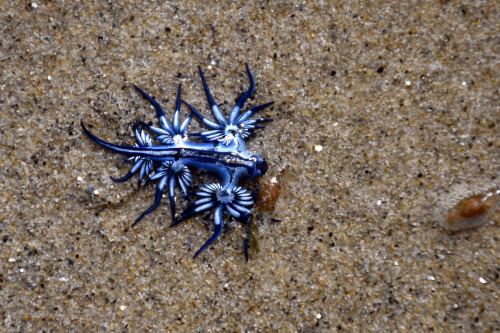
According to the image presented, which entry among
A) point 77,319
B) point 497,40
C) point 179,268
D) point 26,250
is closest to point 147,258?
point 179,268

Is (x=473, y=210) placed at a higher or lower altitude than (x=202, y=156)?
lower

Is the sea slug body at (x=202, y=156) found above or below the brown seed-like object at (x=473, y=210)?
above

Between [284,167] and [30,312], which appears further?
[284,167]

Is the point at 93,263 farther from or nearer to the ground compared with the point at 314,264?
farther from the ground

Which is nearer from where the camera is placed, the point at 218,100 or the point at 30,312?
the point at 30,312

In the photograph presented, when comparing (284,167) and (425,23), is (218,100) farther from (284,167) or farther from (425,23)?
(425,23)

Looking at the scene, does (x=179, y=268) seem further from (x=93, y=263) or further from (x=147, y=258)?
(x=93, y=263)

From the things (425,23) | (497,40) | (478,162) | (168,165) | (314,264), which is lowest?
(314,264)

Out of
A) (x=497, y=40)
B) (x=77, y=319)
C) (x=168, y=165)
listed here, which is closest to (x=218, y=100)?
(x=168, y=165)

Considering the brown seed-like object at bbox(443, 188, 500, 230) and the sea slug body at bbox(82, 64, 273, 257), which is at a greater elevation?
the sea slug body at bbox(82, 64, 273, 257)
